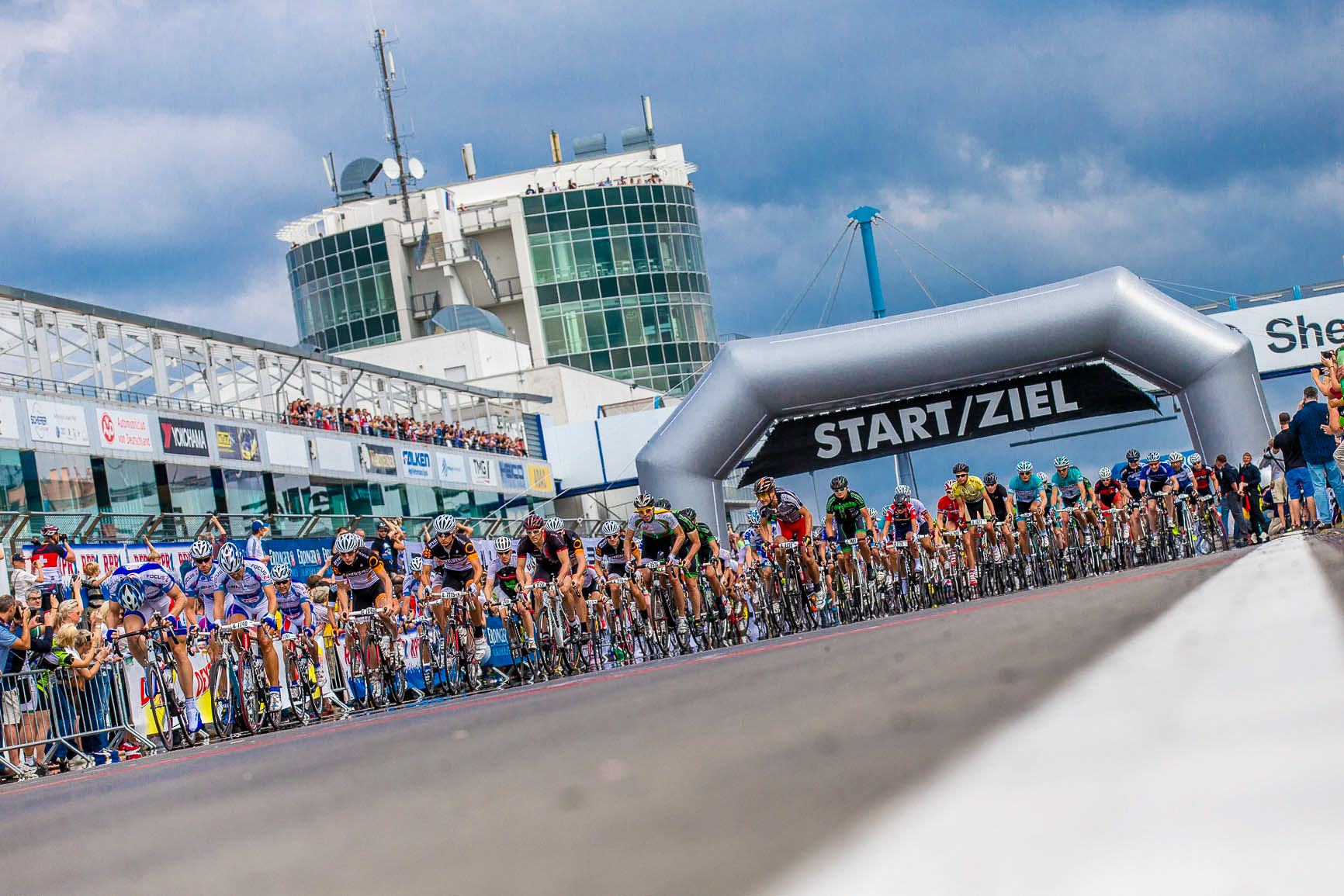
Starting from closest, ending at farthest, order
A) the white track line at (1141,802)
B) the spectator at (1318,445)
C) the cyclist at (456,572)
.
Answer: the white track line at (1141,802)
the cyclist at (456,572)
the spectator at (1318,445)

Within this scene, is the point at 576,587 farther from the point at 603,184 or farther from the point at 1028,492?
the point at 603,184

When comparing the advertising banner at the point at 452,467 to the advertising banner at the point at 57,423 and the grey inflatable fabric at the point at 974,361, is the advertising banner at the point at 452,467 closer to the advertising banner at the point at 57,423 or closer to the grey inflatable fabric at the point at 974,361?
the advertising banner at the point at 57,423

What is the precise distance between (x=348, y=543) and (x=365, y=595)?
0.52 meters

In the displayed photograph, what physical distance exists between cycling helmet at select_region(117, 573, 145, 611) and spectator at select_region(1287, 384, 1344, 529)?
506 inches

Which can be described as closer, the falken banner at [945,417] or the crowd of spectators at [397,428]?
the falken banner at [945,417]

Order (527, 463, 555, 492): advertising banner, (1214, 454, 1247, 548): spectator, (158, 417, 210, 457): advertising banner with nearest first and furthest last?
(1214, 454, 1247, 548): spectator, (158, 417, 210, 457): advertising banner, (527, 463, 555, 492): advertising banner

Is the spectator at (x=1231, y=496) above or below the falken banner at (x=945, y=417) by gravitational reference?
below

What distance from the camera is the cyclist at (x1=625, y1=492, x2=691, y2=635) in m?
14.8

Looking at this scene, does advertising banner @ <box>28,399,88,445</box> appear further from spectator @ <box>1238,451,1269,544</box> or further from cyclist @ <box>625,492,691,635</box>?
spectator @ <box>1238,451,1269,544</box>

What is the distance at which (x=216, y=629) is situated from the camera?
1205cm

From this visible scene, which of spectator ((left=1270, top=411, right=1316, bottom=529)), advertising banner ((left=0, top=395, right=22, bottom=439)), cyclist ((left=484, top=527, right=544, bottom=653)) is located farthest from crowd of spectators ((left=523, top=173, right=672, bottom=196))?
cyclist ((left=484, top=527, right=544, bottom=653))

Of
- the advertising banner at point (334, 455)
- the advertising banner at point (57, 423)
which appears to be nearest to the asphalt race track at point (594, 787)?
the advertising banner at point (57, 423)

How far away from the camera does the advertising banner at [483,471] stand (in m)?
39.7

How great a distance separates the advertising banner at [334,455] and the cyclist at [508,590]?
19.2 m
